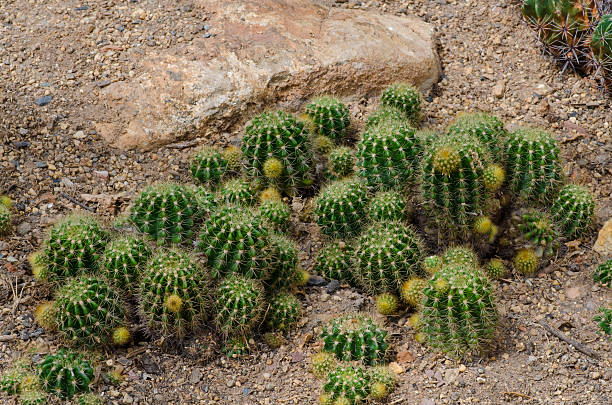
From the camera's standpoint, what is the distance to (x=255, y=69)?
24.6 ft

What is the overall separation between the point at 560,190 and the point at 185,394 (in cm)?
365

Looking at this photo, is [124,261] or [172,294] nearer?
[172,294]

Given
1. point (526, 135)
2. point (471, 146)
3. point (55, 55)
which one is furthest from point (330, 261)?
point (55, 55)

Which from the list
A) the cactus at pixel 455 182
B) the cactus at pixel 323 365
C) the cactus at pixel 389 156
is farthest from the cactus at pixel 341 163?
the cactus at pixel 323 365

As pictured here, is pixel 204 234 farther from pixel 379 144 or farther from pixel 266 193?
pixel 379 144

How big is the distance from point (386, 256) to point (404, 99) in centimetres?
213

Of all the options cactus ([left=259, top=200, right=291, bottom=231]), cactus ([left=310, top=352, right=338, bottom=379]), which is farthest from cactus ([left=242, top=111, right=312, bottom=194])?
cactus ([left=310, top=352, right=338, bottom=379])

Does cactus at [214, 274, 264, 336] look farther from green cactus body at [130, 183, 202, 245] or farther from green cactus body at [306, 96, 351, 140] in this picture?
green cactus body at [306, 96, 351, 140]

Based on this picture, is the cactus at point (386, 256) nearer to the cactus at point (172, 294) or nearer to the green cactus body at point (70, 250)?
the cactus at point (172, 294)

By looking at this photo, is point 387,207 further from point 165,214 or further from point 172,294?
point 172,294

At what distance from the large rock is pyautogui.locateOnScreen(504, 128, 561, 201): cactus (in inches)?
78.8

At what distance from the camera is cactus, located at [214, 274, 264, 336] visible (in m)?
5.32

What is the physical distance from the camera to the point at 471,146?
224 inches

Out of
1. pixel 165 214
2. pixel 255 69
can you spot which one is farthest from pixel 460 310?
pixel 255 69
